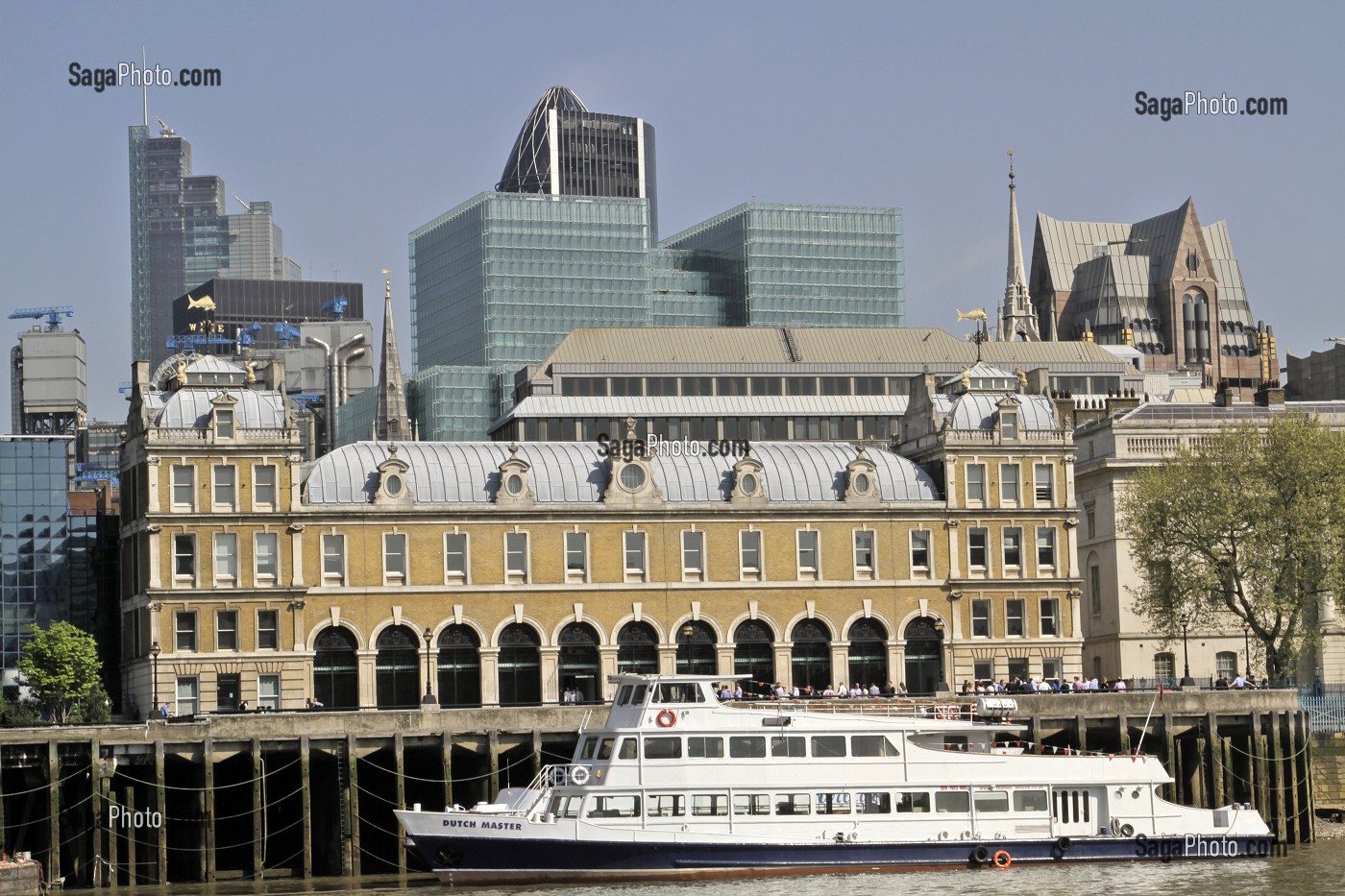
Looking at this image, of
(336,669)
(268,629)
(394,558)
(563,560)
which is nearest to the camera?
(268,629)

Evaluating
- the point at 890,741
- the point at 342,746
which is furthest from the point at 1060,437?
the point at 342,746

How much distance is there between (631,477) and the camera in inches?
4254

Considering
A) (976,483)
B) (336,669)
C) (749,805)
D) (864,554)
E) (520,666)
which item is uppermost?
(976,483)

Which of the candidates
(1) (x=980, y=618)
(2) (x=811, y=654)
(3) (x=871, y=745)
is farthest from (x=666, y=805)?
(1) (x=980, y=618)

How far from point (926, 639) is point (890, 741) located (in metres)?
26.9

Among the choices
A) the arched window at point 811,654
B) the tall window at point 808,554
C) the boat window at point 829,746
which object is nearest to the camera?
the boat window at point 829,746

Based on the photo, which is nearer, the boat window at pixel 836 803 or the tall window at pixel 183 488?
the boat window at pixel 836 803

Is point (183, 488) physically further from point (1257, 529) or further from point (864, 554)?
point (1257, 529)

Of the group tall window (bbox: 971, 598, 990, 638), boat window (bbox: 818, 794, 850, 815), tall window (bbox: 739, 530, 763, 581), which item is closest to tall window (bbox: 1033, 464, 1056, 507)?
tall window (bbox: 971, 598, 990, 638)

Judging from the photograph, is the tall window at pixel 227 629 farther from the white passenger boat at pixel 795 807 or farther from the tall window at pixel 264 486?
the white passenger boat at pixel 795 807

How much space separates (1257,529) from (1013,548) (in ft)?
37.4

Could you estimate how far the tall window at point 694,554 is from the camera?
353ft

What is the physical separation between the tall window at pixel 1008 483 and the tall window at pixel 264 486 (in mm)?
34123

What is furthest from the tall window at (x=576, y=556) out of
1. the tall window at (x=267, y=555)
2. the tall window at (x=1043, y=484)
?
the tall window at (x=1043, y=484)
